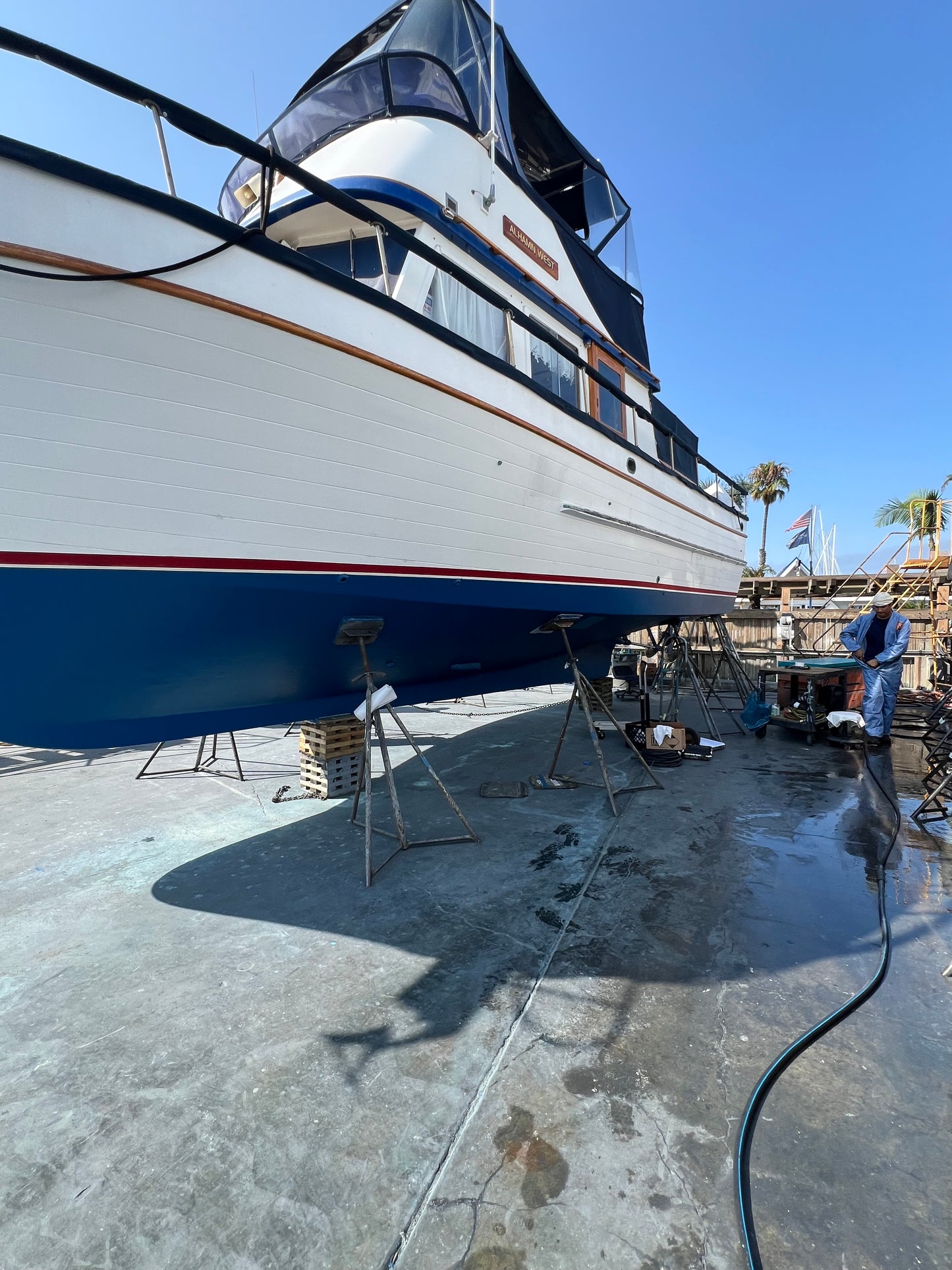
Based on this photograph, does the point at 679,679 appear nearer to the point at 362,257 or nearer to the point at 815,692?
the point at 815,692

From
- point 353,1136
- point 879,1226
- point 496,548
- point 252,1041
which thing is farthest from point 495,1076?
point 496,548

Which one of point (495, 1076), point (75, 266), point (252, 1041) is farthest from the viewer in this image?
point (75, 266)

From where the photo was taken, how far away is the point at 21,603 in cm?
236

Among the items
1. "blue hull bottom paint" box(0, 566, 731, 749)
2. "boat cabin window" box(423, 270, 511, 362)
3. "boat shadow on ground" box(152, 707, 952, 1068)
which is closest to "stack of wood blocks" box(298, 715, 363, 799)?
"boat shadow on ground" box(152, 707, 952, 1068)

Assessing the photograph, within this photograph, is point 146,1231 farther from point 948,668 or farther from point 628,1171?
point 948,668

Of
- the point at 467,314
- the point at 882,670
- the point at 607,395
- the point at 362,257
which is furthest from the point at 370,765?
the point at 882,670

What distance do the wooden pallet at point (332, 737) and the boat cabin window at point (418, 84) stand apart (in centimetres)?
446

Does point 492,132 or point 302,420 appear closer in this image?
point 302,420

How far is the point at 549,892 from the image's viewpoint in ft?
10.2

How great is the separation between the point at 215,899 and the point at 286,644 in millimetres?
1419

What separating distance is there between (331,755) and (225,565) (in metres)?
2.52

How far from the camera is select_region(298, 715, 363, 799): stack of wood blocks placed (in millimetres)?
4844

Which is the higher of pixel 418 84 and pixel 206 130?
pixel 418 84

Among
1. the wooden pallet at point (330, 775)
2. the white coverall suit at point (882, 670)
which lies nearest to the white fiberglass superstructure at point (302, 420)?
the wooden pallet at point (330, 775)
